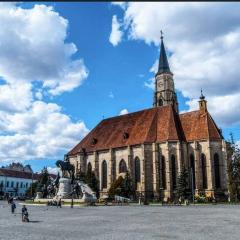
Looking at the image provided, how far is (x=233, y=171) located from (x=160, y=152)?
13.2 meters

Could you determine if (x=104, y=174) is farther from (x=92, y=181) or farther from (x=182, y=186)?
(x=182, y=186)

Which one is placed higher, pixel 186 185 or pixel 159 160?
pixel 159 160

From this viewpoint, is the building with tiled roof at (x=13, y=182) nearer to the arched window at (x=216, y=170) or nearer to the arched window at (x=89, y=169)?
the arched window at (x=89, y=169)

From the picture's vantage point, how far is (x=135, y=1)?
3.43m

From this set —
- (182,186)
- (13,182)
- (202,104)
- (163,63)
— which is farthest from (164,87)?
(13,182)

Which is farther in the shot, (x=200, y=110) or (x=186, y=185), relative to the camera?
(x=200, y=110)

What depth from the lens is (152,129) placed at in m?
66.4

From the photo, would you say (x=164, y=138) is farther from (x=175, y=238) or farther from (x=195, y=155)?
(x=175, y=238)

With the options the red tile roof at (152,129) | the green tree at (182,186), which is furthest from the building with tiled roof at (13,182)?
the green tree at (182,186)

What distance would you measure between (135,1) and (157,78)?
91.8 meters

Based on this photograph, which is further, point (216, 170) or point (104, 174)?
point (104, 174)

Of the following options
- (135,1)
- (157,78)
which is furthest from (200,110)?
(135,1)

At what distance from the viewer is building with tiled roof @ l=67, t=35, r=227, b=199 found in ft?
199

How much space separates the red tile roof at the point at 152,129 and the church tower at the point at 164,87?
682 inches
